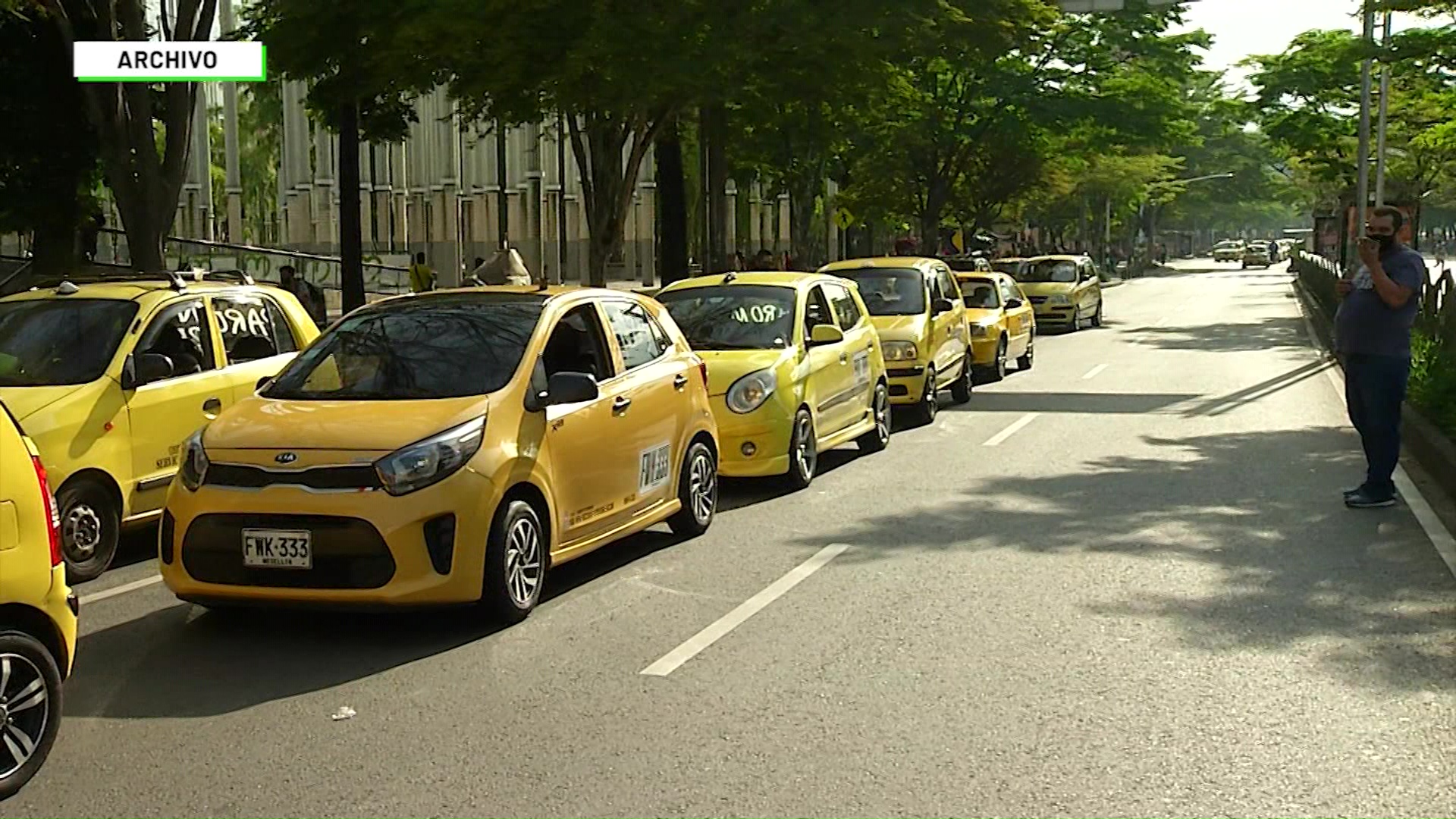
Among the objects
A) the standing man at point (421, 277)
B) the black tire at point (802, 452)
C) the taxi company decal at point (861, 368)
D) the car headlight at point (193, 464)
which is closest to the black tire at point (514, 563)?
the car headlight at point (193, 464)

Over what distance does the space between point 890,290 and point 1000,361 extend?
481cm

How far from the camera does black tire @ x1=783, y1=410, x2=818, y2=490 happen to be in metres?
12.1

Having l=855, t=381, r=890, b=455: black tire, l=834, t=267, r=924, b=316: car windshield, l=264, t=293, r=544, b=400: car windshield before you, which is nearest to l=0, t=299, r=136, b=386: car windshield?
l=264, t=293, r=544, b=400: car windshield

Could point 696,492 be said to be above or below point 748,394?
below

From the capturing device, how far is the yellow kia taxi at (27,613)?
5.29 m

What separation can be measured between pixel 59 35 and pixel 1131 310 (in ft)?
97.0

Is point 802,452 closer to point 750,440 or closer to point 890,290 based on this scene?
point 750,440

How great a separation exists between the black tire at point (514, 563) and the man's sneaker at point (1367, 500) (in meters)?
5.77

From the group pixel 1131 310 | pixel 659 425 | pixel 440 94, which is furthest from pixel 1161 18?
pixel 659 425

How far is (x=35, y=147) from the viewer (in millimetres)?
25906

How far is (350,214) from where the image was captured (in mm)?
24828

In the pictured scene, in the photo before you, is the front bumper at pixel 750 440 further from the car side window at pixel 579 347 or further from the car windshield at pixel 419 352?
the car windshield at pixel 419 352

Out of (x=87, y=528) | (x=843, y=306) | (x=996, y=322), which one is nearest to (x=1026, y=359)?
(x=996, y=322)

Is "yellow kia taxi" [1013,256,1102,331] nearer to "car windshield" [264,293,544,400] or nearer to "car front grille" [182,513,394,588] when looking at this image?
"car windshield" [264,293,544,400]
